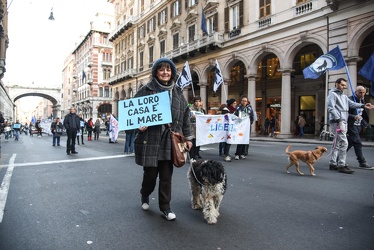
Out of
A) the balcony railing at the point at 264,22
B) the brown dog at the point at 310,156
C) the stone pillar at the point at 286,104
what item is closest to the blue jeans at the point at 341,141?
the brown dog at the point at 310,156

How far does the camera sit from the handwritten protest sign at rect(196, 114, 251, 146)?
866cm

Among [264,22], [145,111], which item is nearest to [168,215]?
[145,111]

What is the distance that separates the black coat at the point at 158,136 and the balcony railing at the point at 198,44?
2258 centimetres

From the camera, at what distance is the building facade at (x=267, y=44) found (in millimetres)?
16797

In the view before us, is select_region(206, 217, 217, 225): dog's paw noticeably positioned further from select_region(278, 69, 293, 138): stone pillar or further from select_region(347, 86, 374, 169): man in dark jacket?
select_region(278, 69, 293, 138): stone pillar

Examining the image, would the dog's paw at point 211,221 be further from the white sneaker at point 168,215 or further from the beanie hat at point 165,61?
the beanie hat at point 165,61

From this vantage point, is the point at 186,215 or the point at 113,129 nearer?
the point at 186,215

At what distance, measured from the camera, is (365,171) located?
6449mm

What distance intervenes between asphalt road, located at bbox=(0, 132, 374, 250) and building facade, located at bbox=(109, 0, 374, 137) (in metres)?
13.8

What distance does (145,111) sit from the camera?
3.41 metres

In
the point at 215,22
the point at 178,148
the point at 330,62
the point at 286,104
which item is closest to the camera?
the point at 178,148

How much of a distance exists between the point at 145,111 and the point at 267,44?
1984cm

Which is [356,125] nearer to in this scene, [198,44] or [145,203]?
[145,203]

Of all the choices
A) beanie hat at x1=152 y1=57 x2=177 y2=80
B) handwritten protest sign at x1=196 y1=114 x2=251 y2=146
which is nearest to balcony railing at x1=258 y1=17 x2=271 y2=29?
handwritten protest sign at x1=196 y1=114 x2=251 y2=146
